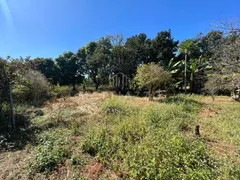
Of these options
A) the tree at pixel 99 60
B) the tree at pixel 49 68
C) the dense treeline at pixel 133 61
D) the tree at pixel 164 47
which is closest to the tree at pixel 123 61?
the dense treeline at pixel 133 61

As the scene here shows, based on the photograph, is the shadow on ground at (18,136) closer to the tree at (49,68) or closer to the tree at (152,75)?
the tree at (152,75)

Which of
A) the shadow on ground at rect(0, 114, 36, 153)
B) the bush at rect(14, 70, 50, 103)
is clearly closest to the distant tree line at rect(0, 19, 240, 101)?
the bush at rect(14, 70, 50, 103)

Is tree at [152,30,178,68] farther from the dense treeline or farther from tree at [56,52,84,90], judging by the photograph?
tree at [56,52,84,90]

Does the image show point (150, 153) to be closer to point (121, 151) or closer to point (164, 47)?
point (121, 151)

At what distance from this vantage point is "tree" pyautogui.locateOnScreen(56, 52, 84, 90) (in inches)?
883

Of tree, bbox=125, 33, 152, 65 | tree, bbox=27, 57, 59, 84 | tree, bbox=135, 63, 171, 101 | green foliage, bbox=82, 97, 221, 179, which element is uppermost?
tree, bbox=125, 33, 152, 65

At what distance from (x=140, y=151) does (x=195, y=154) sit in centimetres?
125

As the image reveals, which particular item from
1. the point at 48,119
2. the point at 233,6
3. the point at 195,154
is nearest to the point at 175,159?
the point at 195,154

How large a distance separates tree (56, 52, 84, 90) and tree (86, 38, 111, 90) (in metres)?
1.80

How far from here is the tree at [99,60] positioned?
20597mm

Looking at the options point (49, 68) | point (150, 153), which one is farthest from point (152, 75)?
point (49, 68)

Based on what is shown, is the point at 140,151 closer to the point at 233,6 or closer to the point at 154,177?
the point at 154,177

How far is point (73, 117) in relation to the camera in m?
6.91

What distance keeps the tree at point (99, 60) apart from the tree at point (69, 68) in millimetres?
1798
